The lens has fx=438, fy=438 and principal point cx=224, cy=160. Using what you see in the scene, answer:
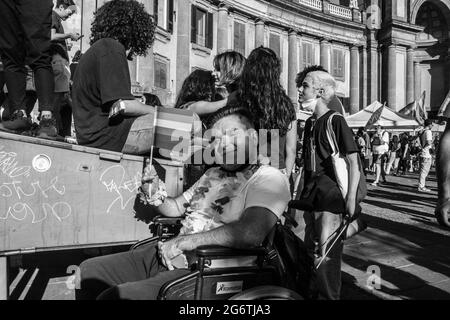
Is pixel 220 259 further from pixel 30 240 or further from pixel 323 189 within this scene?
pixel 323 189

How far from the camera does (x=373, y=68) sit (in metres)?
35.7

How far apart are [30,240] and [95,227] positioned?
0.38m

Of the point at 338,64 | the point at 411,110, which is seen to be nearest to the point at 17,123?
the point at 411,110

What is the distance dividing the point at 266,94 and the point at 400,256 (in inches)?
137

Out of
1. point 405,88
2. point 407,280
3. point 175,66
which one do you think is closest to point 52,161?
point 407,280

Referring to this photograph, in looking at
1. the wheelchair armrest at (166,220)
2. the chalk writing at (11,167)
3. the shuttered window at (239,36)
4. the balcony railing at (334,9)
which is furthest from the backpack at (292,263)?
the balcony railing at (334,9)

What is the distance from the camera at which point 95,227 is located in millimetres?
2727

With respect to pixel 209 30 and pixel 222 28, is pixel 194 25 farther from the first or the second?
pixel 222 28

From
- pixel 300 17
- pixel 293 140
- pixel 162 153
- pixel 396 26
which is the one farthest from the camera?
pixel 396 26

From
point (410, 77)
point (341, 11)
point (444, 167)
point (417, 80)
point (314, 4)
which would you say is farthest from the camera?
point (417, 80)

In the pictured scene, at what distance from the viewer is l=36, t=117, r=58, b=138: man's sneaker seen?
303 centimetres

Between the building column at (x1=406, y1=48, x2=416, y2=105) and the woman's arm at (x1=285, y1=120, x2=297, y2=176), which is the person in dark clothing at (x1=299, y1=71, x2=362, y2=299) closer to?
the woman's arm at (x1=285, y1=120, x2=297, y2=176)

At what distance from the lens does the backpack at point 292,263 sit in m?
2.47
